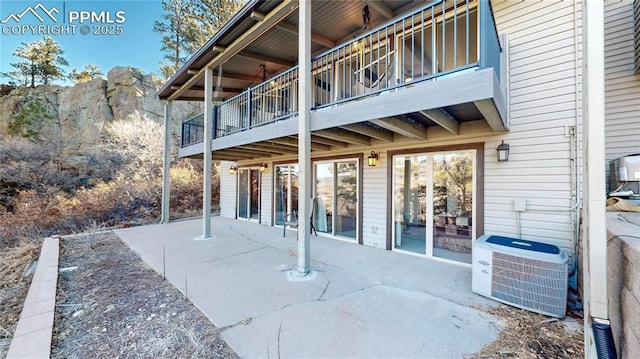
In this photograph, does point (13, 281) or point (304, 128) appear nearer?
point (304, 128)

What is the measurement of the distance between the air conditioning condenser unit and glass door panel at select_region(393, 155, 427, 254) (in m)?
1.69

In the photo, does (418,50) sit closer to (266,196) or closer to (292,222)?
(292,222)

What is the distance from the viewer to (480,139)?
4.18 meters

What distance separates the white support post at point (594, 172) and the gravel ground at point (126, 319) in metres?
2.67

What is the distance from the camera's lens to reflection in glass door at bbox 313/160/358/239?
610 cm

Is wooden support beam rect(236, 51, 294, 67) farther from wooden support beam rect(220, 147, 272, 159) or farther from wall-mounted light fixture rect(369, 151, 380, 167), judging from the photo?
wall-mounted light fixture rect(369, 151, 380, 167)

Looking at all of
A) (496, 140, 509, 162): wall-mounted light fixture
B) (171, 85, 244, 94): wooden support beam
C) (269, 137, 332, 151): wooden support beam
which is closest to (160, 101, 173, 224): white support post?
(171, 85, 244, 94): wooden support beam

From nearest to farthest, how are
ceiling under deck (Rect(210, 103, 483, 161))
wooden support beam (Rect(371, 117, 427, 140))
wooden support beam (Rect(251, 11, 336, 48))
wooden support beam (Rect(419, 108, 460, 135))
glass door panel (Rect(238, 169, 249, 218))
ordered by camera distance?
wooden support beam (Rect(419, 108, 460, 135)) → wooden support beam (Rect(371, 117, 427, 140)) → ceiling under deck (Rect(210, 103, 483, 161)) → wooden support beam (Rect(251, 11, 336, 48)) → glass door panel (Rect(238, 169, 249, 218))

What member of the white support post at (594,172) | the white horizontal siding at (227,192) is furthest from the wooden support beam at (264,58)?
the white support post at (594,172)

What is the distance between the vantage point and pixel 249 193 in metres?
9.41

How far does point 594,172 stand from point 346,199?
4.65 metres

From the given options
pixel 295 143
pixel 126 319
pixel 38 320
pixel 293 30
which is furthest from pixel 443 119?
pixel 38 320

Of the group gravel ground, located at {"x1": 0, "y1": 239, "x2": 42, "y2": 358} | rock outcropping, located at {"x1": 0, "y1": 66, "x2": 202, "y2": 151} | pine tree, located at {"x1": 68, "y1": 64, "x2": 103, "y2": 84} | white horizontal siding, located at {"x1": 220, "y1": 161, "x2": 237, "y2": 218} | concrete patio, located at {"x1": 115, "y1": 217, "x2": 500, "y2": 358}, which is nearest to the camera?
concrete patio, located at {"x1": 115, "y1": 217, "x2": 500, "y2": 358}

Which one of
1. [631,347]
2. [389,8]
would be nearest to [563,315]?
[631,347]
